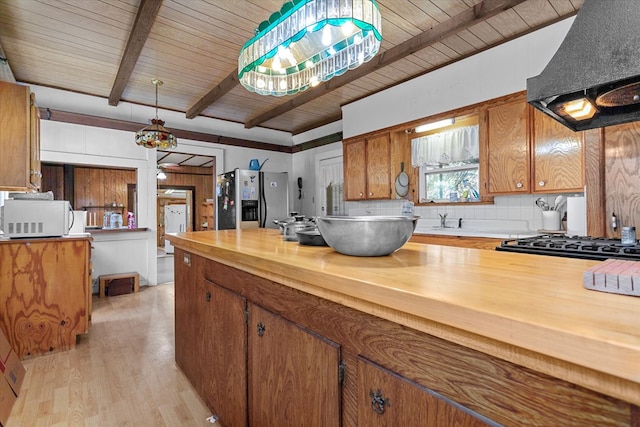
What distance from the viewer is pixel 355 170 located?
176 inches

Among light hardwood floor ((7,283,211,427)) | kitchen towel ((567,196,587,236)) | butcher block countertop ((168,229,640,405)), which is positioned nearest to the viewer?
butcher block countertop ((168,229,640,405))

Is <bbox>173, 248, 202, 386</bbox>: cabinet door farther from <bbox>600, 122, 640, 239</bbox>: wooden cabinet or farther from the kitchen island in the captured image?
<bbox>600, 122, 640, 239</bbox>: wooden cabinet

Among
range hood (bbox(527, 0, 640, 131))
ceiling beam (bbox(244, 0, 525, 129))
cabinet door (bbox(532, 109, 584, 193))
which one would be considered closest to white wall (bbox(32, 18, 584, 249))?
cabinet door (bbox(532, 109, 584, 193))

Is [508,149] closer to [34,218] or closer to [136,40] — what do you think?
[136,40]

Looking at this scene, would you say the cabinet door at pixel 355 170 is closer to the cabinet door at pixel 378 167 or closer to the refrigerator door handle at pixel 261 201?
the cabinet door at pixel 378 167

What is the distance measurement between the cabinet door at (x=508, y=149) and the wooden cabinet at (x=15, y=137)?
12.8 feet

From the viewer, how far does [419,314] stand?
621 millimetres

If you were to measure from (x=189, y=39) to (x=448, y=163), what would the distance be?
115 inches

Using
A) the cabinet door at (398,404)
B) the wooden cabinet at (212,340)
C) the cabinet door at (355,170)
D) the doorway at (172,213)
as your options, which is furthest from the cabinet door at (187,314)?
the doorway at (172,213)

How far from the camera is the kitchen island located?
1.47 feet

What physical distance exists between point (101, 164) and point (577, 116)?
504 cm

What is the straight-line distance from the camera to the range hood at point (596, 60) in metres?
1.12

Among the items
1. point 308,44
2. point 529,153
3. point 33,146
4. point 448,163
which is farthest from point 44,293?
point 529,153

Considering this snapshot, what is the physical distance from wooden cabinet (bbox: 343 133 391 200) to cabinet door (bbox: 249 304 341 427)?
10.2 feet
